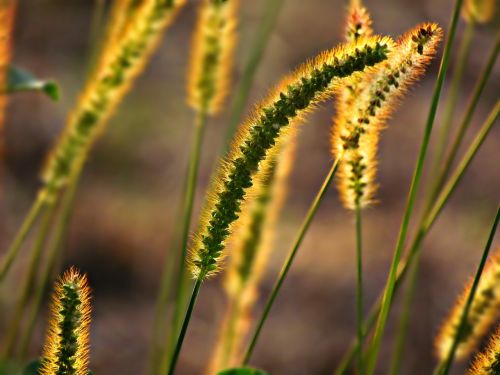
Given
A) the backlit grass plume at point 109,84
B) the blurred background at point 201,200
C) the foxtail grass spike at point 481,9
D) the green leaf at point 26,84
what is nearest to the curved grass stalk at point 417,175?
the foxtail grass spike at point 481,9

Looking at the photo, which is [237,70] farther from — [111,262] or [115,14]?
[115,14]

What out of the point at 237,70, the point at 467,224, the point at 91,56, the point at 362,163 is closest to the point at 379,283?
the point at 467,224

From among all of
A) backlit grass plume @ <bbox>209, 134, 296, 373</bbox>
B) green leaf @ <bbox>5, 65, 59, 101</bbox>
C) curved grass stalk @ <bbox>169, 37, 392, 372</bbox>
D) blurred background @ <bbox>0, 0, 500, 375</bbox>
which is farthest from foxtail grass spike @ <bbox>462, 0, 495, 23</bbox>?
blurred background @ <bbox>0, 0, 500, 375</bbox>

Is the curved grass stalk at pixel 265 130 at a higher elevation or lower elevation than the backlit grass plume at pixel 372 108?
lower

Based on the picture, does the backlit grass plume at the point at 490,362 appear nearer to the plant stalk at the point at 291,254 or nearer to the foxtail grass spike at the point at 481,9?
the plant stalk at the point at 291,254

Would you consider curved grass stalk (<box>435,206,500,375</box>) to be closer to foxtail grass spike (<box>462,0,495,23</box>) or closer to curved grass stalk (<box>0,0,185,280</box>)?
foxtail grass spike (<box>462,0,495,23</box>)
